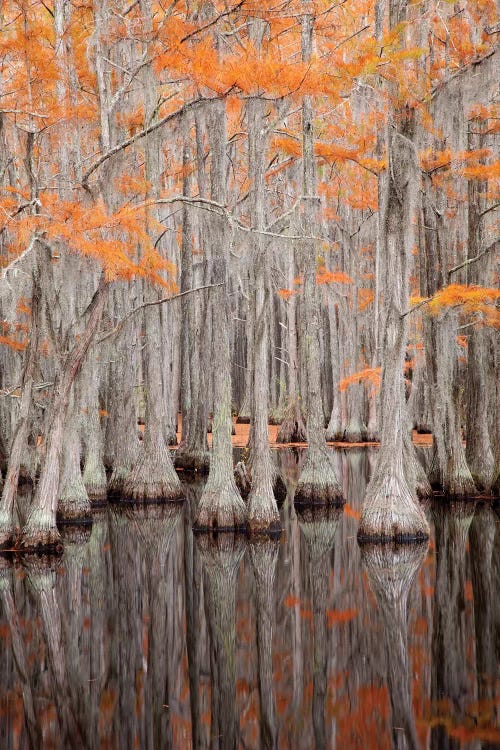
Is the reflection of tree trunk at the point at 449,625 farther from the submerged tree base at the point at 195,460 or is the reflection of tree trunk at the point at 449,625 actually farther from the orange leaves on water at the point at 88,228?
the submerged tree base at the point at 195,460

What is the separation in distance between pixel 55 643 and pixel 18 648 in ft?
1.08

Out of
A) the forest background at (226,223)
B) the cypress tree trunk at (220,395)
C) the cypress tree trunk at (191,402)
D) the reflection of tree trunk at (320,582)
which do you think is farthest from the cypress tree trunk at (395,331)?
the cypress tree trunk at (191,402)

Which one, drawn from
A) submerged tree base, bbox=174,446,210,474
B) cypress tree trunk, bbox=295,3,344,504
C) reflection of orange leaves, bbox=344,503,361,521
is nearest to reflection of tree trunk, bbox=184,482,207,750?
cypress tree trunk, bbox=295,3,344,504

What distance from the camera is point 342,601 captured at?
9.16 metres

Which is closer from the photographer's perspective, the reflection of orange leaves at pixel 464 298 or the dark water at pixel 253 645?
the dark water at pixel 253 645

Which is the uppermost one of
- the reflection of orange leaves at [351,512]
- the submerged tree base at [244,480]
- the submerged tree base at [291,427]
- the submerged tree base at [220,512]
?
the submerged tree base at [291,427]

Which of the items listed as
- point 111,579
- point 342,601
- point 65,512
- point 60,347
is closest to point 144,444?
point 65,512

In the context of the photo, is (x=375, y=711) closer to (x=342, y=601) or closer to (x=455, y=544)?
(x=342, y=601)

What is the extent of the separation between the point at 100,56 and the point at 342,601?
772cm

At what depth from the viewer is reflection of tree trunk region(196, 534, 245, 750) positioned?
19.5 feet

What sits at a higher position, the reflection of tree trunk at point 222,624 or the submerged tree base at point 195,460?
the submerged tree base at point 195,460

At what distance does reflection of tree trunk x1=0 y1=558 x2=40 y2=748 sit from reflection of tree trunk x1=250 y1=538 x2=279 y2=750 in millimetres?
1429

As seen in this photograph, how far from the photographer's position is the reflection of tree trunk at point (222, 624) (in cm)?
593

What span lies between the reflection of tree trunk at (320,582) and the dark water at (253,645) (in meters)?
0.02
